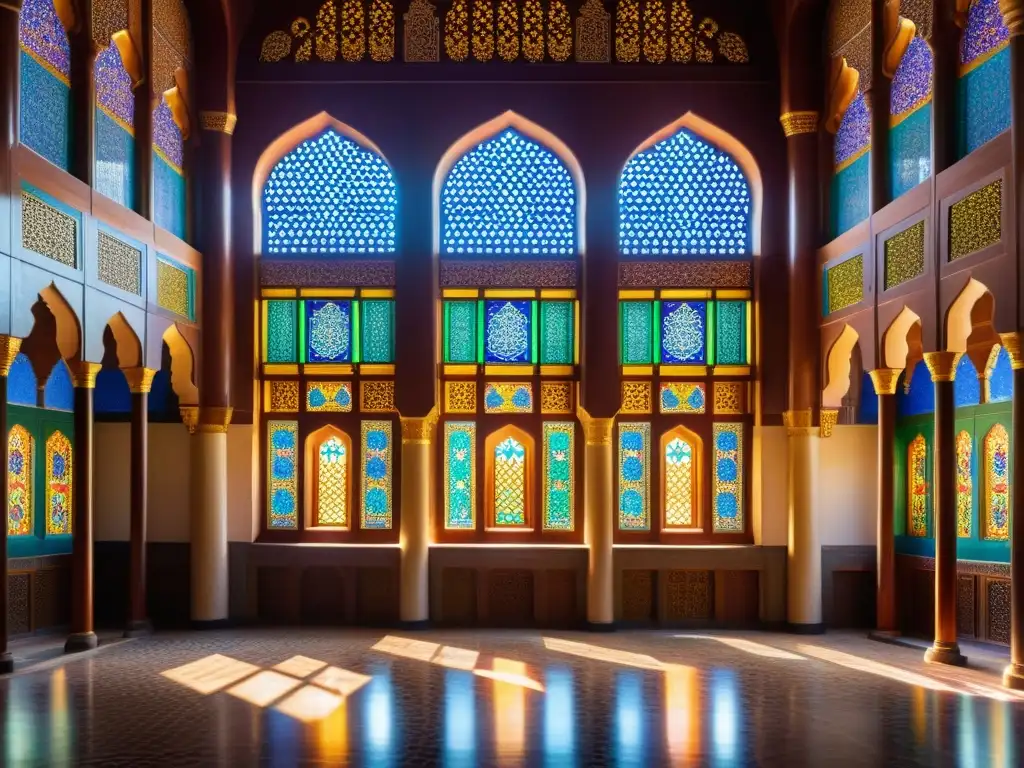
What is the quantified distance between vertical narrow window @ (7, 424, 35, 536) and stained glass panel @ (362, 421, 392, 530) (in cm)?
397

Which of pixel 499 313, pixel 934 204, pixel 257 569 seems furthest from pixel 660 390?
pixel 257 569

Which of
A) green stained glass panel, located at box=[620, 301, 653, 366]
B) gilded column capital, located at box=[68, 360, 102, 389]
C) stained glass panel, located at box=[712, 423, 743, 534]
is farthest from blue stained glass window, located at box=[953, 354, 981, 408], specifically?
gilded column capital, located at box=[68, 360, 102, 389]

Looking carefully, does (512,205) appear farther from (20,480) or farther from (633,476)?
(20,480)

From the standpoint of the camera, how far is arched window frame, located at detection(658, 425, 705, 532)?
14461mm

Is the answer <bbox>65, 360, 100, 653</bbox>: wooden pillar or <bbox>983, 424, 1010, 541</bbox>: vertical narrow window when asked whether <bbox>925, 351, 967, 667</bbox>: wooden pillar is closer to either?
<bbox>983, 424, 1010, 541</bbox>: vertical narrow window

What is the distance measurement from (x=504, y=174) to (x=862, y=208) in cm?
451

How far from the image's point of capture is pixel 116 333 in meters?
12.1

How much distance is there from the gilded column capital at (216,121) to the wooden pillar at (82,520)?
3.84 m

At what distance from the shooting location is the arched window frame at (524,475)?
14500 millimetres

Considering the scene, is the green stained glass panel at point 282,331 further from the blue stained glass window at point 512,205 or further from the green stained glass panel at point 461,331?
the blue stained glass window at point 512,205

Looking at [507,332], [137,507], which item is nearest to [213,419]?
A: [137,507]

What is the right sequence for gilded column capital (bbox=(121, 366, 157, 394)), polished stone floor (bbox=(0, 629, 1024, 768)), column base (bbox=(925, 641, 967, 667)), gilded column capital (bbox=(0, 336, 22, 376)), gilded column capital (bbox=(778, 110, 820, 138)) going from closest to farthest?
polished stone floor (bbox=(0, 629, 1024, 768)) → gilded column capital (bbox=(0, 336, 22, 376)) → column base (bbox=(925, 641, 967, 667)) → gilded column capital (bbox=(121, 366, 157, 394)) → gilded column capital (bbox=(778, 110, 820, 138))

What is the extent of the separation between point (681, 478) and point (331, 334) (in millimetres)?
4888

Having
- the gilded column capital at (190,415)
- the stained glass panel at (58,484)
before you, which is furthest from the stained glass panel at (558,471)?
the stained glass panel at (58,484)
